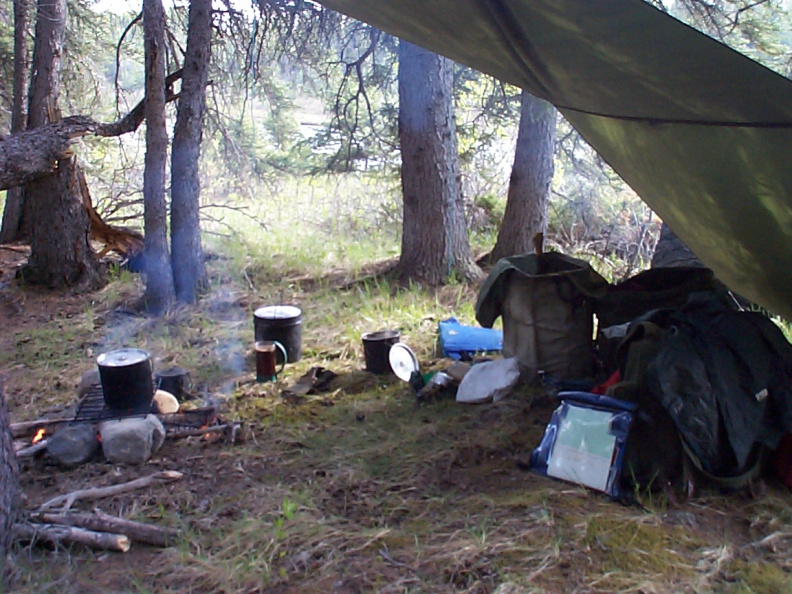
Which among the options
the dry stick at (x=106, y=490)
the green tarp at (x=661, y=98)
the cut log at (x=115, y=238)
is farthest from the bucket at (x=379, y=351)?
the cut log at (x=115, y=238)

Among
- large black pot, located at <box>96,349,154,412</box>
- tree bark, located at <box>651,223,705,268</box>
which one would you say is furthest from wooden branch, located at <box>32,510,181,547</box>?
tree bark, located at <box>651,223,705,268</box>

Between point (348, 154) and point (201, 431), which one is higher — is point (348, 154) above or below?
above

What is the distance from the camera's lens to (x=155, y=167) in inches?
216

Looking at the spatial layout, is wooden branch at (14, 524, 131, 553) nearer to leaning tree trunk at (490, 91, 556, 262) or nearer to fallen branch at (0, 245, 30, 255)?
leaning tree trunk at (490, 91, 556, 262)

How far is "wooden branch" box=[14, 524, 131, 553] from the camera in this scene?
91.5 inches

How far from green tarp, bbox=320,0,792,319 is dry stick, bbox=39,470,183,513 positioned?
200 cm

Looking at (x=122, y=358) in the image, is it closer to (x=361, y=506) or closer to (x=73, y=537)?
(x=73, y=537)

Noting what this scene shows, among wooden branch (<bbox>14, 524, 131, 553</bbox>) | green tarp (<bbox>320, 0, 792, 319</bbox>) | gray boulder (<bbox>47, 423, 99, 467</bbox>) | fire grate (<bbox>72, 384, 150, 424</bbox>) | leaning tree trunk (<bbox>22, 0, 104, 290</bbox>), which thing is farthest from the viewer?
leaning tree trunk (<bbox>22, 0, 104, 290</bbox>)

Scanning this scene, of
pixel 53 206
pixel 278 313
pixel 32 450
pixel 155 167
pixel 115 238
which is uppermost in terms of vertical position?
pixel 155 167

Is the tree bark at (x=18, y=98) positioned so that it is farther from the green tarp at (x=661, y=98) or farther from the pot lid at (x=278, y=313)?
the green tarp at (x=661, y=98)

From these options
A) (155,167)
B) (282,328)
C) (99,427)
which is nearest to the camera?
(99,427)

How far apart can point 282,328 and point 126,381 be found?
125 centimetres

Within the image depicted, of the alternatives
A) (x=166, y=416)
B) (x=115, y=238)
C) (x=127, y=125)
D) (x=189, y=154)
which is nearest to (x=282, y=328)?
(x=166, y=416)

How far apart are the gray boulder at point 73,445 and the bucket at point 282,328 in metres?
1.47
